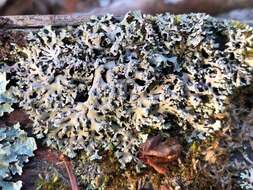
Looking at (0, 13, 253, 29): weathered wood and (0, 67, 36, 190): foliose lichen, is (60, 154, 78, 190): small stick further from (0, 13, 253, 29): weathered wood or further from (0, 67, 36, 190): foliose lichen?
(0, 13, 253, 29): weathered wood

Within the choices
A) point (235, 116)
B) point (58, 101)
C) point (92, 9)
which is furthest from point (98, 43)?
point (92, 9)

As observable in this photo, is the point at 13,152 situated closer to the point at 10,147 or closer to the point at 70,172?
the point at 10,147

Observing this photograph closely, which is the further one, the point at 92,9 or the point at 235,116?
the point at 92,9

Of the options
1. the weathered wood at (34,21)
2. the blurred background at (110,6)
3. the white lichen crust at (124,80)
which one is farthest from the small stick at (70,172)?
the blurred background at (110,6)

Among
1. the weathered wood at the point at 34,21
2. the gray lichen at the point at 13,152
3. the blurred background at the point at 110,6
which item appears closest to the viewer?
the gray lichen at the point at 13,152

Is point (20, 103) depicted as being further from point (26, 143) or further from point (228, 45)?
point (228, 45)

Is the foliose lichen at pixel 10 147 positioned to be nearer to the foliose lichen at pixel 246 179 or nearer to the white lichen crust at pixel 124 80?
the white lichen crust at pixel 124 80
